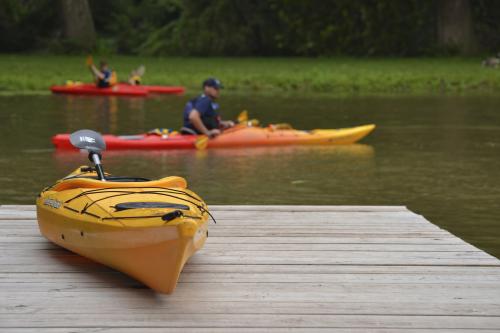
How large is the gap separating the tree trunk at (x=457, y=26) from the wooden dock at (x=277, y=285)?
87.6ft

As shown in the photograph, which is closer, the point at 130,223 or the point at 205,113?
the point at 130,223

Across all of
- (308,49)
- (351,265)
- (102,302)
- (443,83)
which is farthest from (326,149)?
(308,49)

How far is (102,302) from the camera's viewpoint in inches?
199

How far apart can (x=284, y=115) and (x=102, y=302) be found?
13389 mm

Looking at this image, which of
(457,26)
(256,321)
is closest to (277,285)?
(256,321)

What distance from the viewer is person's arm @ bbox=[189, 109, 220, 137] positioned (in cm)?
1350

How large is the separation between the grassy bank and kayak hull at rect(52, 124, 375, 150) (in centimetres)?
898

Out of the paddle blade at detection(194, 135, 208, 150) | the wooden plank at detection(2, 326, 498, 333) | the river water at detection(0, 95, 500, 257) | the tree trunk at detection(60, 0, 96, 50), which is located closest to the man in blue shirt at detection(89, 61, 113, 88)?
the river water at detection(0, 95, 500, 257)

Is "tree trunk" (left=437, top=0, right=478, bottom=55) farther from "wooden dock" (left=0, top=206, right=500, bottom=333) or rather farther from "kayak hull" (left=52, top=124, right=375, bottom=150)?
"wooden dock" (left=0, top=206, right=500, bottom=333)

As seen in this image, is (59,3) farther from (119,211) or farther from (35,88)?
(119,211)

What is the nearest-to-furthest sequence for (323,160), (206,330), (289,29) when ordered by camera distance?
(206,330)
(323,160)
(289,29)

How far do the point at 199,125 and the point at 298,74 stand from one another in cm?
1263

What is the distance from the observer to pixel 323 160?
1285 cm

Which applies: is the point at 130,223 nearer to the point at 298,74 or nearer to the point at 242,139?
the point at 242,139
